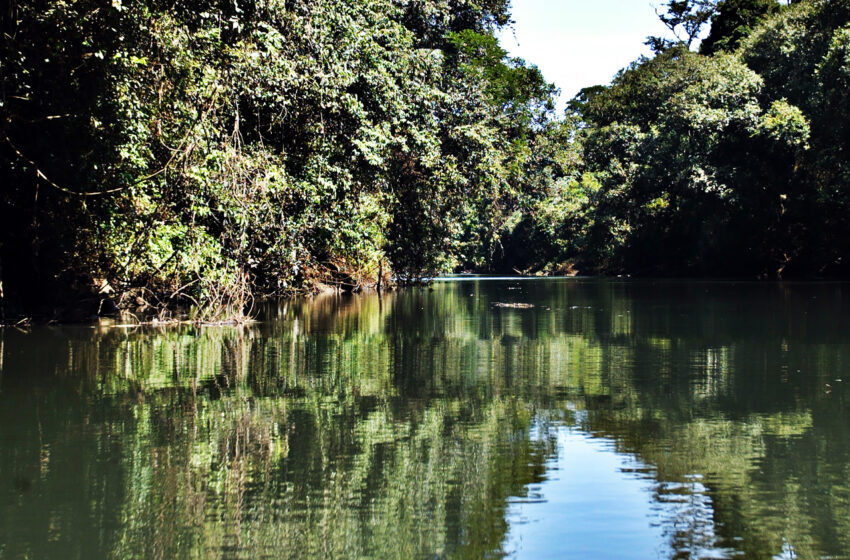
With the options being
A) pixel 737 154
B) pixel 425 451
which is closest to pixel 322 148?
pixel 425 451

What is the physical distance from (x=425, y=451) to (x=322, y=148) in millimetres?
11989

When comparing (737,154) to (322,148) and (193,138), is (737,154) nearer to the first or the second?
(322,148)

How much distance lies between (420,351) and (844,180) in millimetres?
24386

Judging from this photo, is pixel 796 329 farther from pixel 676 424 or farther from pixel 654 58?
pixel 654 58

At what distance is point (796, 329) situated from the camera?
1468 centimetres

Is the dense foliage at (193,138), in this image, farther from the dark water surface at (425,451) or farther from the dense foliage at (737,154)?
the dense foliage at (737,154)

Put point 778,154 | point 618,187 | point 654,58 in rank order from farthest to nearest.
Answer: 1. point 654,58
2. point 618,187
3. point 778,154

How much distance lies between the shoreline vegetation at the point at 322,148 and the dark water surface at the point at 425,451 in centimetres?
273

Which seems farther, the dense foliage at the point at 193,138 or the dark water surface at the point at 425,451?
the dense foliage at the point at 193,138

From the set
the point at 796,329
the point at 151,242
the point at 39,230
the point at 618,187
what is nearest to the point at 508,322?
the point at 796,329

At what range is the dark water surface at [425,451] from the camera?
412cm

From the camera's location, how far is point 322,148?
56.1ft

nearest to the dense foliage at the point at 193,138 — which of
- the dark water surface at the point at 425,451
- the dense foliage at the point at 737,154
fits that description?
the dark water surface at the point at 425,451

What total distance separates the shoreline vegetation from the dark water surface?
2.73m
